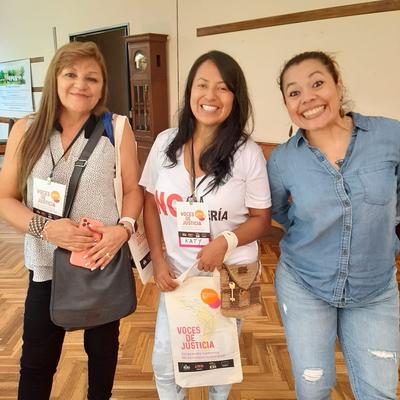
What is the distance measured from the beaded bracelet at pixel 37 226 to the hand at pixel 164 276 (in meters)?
0.46

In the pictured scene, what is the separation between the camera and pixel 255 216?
4.99 ft

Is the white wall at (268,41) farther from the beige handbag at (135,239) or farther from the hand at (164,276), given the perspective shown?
the hand at (164,276)

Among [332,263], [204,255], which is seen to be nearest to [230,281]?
[204,255]

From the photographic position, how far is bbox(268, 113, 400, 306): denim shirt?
4.36 feet

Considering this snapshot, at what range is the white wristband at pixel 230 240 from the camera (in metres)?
1.43

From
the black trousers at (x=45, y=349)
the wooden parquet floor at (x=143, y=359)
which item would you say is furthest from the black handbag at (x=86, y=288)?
the wooden parquet floor at (x=143, y=359)

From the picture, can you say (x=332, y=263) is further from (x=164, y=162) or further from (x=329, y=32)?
(x=329, y=32)

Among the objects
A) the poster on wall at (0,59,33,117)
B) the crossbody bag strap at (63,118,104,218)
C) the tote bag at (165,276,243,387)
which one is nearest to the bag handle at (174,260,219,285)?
the tote bag at (165,276,243,387)

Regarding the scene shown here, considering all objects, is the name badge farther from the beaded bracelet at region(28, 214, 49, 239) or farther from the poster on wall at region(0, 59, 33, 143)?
the poster on wall at region(0, 59, 33, 143)

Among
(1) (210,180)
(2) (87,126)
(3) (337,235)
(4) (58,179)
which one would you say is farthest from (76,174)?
(3) (337,235)

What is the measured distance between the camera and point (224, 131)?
1517 millimetres

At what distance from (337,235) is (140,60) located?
4.91 meters

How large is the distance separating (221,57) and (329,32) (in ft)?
9.76

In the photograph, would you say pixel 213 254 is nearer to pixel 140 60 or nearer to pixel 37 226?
pixel 37 226
